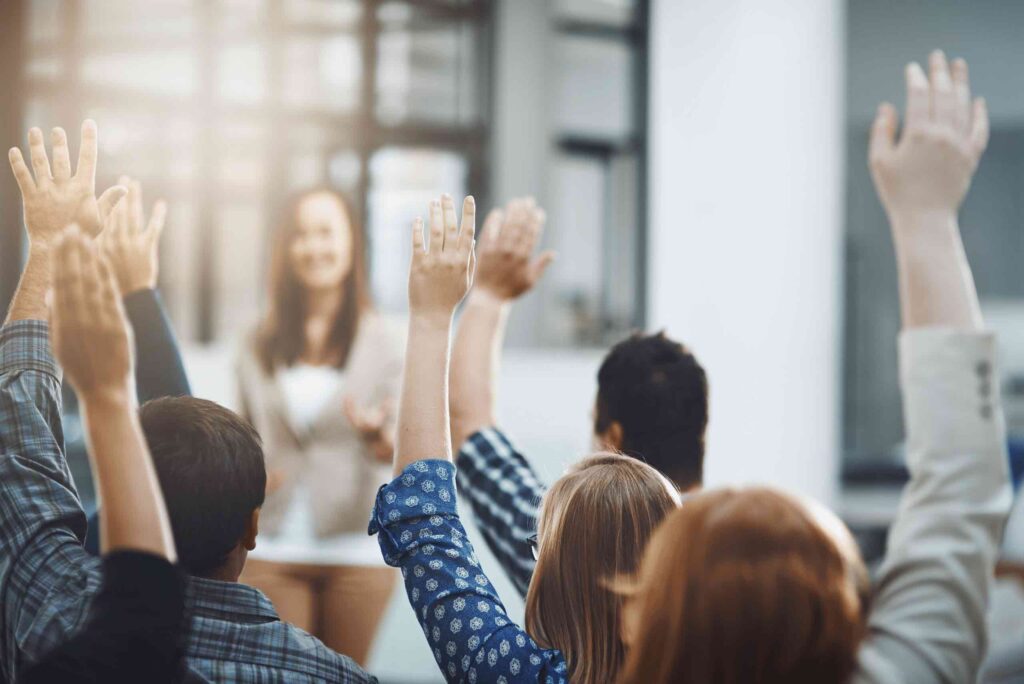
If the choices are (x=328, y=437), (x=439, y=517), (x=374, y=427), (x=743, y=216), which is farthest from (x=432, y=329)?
(x=743, y=216)

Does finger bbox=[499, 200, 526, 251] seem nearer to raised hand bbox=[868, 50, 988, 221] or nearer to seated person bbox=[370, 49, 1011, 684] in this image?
seated person bbox=[370, 49, 1011, 684]

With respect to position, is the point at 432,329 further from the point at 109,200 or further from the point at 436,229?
the point at 109,200

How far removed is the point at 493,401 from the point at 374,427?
3.82 feet

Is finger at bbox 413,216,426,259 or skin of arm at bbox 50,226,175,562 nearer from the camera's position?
skin of arm at bbox 50,226,175,562

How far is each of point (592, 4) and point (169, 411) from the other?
310 cm

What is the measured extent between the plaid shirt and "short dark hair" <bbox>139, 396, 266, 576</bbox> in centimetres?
4

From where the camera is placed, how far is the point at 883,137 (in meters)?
0.79

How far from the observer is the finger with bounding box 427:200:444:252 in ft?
2.95

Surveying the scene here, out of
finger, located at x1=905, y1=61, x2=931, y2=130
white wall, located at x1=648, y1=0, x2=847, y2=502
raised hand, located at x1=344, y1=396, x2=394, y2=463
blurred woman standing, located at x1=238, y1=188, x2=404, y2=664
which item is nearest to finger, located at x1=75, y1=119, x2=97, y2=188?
finger, located at x1=905, y1=61, x2=931, y2=130

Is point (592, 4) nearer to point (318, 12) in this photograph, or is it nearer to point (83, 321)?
point (318, 12)

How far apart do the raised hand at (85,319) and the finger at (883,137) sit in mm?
586

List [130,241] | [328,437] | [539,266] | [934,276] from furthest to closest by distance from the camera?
[328,437]
[539,266]
[130,241]
[934,276]

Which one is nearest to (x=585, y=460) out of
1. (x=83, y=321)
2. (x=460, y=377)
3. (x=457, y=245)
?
(x=457, y=245)

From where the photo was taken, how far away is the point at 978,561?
0.66 metres
